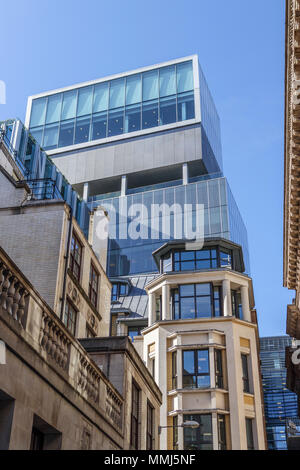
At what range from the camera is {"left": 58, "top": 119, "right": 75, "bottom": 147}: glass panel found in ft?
364

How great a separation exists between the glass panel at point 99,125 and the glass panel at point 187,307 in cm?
7265

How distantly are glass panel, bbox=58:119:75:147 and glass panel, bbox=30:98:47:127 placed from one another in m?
5.22

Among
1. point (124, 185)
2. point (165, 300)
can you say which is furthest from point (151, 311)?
point (124, 185)

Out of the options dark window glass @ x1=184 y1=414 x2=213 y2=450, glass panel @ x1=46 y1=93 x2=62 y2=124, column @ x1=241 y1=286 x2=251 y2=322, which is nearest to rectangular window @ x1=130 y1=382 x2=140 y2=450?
dark window glass @ x1=184 y1=414 x2=213 y2=450

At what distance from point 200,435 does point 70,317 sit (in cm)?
1395

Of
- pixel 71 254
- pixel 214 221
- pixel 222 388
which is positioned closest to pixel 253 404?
pixel 222 388

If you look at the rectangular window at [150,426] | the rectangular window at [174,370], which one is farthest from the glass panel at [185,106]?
the rectangular window at [150,426]

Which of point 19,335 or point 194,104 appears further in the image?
point 194,104

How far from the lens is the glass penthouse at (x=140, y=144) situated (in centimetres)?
9312

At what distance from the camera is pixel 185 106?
349ft

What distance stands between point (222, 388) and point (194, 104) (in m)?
77.2

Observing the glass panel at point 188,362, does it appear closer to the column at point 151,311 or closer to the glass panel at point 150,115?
the column at point 151,311

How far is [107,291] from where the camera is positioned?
3253 cm
